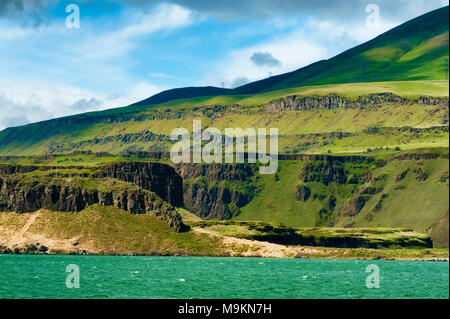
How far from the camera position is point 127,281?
184250mm

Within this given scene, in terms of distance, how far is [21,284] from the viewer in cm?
17200
